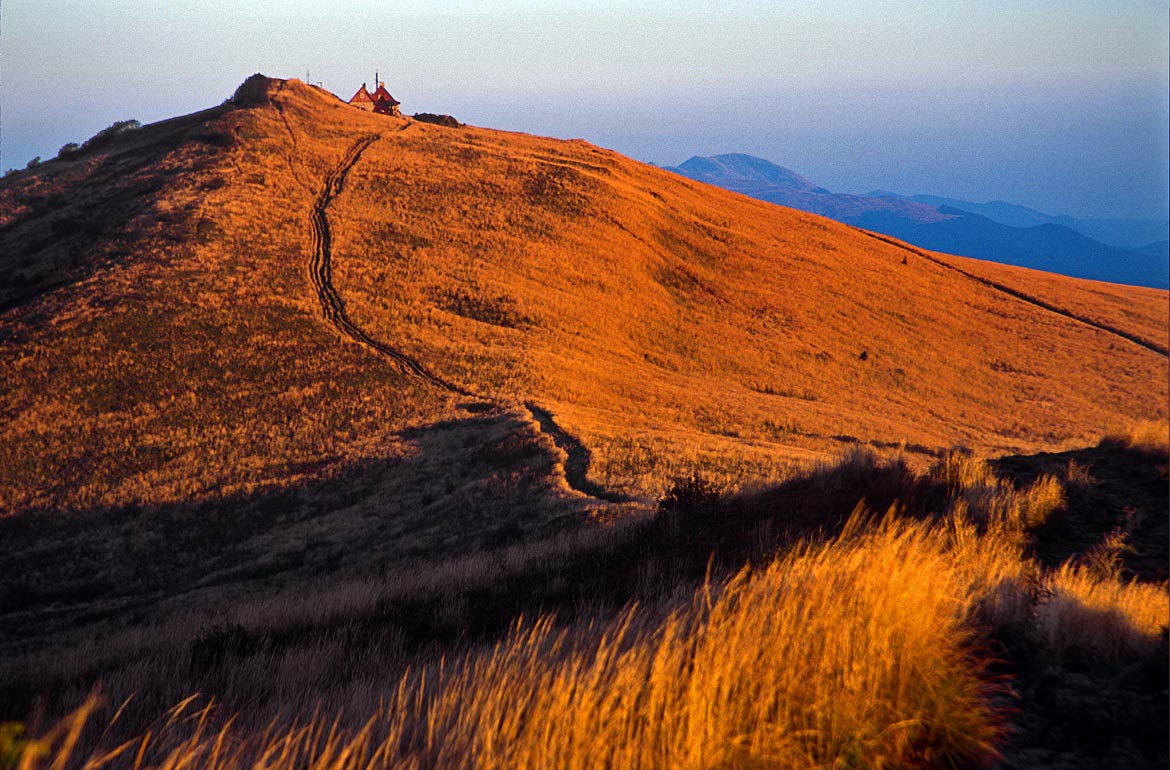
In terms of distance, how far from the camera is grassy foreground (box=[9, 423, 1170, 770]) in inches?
104

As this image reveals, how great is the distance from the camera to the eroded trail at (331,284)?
92.4ft

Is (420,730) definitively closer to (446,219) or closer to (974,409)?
(974,409)

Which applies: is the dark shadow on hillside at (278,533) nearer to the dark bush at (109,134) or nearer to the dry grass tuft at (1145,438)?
the dry grass tuft at (1145,438)

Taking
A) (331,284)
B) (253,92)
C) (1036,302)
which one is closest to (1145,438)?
(331,284)

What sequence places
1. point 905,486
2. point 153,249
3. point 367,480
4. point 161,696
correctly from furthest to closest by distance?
point 153,249
point 367,480
point 905,486
point 161,696

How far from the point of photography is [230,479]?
70.3ft

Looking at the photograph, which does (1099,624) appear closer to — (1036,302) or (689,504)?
(689,504)

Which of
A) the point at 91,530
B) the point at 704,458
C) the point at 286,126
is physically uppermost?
the point at 286,126

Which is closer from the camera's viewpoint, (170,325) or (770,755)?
Answer: (770,755)

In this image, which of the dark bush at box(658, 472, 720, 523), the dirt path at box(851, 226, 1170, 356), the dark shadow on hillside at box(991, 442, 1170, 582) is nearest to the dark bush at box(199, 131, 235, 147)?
the dark bush at box(658, 472, 720, 523)

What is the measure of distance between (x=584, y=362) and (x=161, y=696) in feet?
86.9

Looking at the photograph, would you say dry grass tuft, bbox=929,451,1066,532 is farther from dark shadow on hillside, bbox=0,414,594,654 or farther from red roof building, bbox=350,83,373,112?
red roof building, bbox=350,83,373,112

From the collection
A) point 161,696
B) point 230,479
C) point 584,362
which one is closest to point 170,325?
point 230,479

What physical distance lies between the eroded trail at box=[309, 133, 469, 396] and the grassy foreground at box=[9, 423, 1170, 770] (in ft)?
75.9
